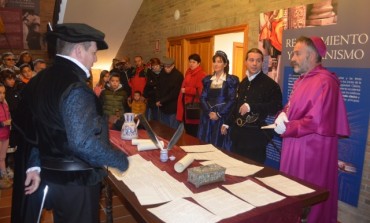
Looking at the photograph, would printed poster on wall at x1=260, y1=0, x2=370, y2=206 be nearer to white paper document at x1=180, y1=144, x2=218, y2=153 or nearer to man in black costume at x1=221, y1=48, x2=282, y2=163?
man in black costume at x1=221, y1=48, x2=282, y2=163

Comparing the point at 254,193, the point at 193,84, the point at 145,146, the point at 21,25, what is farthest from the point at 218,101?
the point at 21,25

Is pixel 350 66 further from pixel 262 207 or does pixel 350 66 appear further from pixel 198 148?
pixel 262 207

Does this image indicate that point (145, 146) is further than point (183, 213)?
Yes

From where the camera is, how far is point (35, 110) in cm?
130

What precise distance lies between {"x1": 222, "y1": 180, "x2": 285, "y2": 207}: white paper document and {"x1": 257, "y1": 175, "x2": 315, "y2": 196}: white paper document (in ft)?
0.23

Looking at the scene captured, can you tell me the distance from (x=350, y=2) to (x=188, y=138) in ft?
6.01

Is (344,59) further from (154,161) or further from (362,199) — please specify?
(154,161)

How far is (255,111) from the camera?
8.57 ft

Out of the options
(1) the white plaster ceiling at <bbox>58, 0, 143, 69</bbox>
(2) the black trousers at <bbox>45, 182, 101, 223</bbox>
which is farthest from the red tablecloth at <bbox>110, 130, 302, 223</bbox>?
(1) the white plaster ceiling at <bbox>58, 0, 143, 69</bbox>

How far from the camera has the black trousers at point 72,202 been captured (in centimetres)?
135

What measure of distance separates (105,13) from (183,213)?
6630 millimetres

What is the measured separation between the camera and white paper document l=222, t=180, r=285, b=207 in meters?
1.25

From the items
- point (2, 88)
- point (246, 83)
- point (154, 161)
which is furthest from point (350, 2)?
point (2, 88)

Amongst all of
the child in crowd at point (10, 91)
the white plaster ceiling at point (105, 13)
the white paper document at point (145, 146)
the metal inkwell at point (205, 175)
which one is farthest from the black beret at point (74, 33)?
the white plaster ceiling at point (105, 13)
